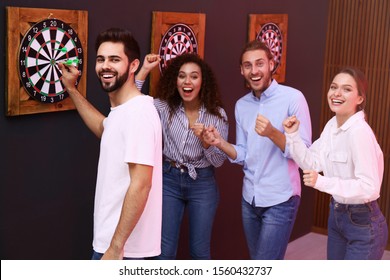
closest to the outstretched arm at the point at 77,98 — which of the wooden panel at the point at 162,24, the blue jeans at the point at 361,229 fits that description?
the wooden panel at the point at 162,24

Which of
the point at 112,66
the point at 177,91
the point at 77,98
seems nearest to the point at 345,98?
the point at 177,91

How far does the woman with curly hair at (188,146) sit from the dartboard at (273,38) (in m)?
1.35

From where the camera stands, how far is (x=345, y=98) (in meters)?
3.25

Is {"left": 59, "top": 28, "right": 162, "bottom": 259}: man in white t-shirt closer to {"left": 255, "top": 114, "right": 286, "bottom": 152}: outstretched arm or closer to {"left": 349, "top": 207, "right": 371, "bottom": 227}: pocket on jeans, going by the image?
{"left": 255, "top": 114, "right": 286, "bottom": 152}: outstretched arm

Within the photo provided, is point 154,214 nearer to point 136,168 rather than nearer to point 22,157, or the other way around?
point 136,168

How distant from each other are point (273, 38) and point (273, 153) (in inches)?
71.3

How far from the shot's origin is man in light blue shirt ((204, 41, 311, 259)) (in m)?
3.58

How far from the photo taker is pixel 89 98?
3.66 meters

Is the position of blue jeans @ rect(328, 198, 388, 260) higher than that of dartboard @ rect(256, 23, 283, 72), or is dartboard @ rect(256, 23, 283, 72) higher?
dartboard @ rect(256, 23, 283, 72)

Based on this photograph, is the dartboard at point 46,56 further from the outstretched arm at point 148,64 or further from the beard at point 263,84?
the beard at point 263,84

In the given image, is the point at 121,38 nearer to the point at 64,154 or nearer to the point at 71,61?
the point at 71,61

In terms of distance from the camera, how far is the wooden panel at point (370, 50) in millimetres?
5816

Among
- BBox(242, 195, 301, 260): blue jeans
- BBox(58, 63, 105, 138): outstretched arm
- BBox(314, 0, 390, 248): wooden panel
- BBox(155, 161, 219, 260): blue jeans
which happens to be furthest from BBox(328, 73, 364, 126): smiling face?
BBox(314, 0, 390, 248): wooden panel

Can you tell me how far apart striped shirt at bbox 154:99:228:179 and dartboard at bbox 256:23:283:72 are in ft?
4.76
